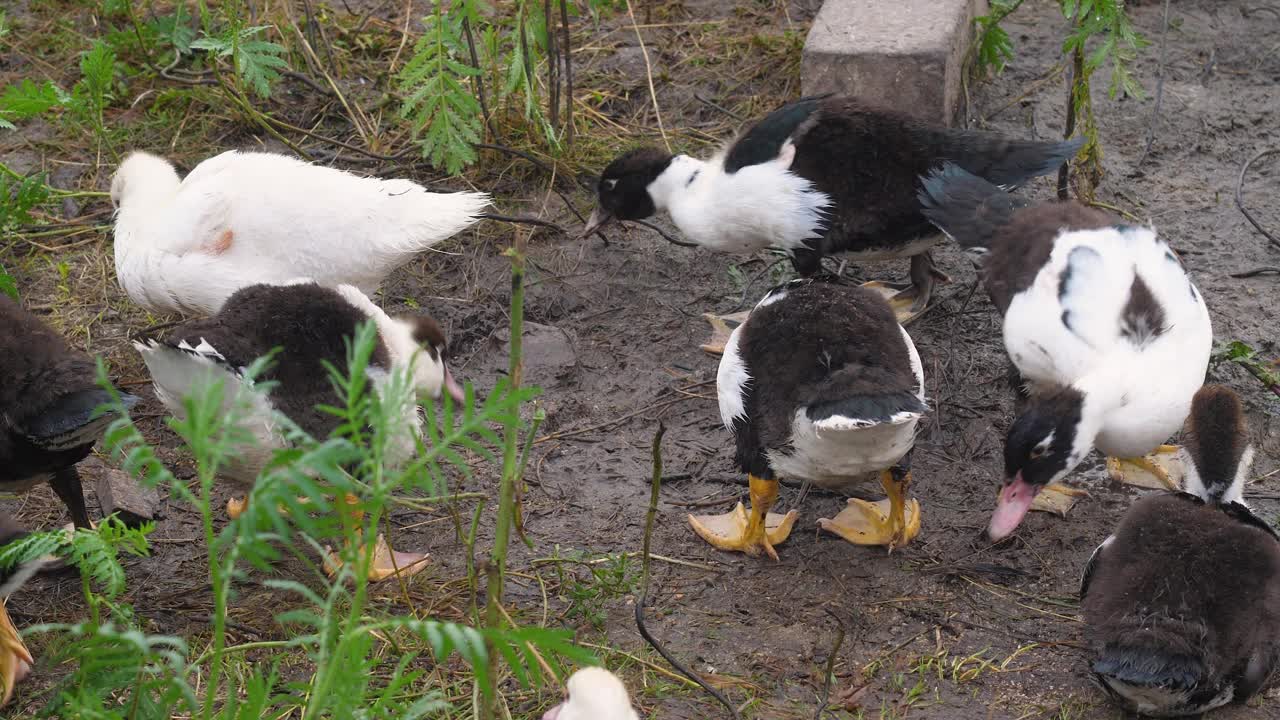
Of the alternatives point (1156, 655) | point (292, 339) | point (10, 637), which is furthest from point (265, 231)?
point (1156, 655)

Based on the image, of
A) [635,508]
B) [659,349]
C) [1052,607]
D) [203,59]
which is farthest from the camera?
[203,59]

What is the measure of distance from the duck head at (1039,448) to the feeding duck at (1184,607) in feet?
0.81

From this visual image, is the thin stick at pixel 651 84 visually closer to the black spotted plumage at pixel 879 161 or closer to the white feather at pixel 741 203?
the white feather at pixel 741 203

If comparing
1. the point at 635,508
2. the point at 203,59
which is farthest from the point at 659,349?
the point at 203,59

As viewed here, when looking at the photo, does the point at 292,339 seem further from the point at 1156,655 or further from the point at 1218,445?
the point at 1218,445

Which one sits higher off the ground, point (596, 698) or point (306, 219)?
point (306, 219)

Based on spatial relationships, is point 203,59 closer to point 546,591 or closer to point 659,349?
point 659,349

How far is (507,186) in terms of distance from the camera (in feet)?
19.2

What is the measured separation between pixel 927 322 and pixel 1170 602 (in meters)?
2.04

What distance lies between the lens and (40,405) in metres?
3.64

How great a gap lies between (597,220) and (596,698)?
9.96 feet

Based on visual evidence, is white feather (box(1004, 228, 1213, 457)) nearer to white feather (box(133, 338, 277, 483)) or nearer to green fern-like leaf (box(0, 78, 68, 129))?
white feather (box(133, 338, 277, 483))

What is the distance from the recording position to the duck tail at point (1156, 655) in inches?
122

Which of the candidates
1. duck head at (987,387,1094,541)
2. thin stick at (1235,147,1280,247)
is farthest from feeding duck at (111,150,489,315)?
thin stick at (1235,147,1280,247)
